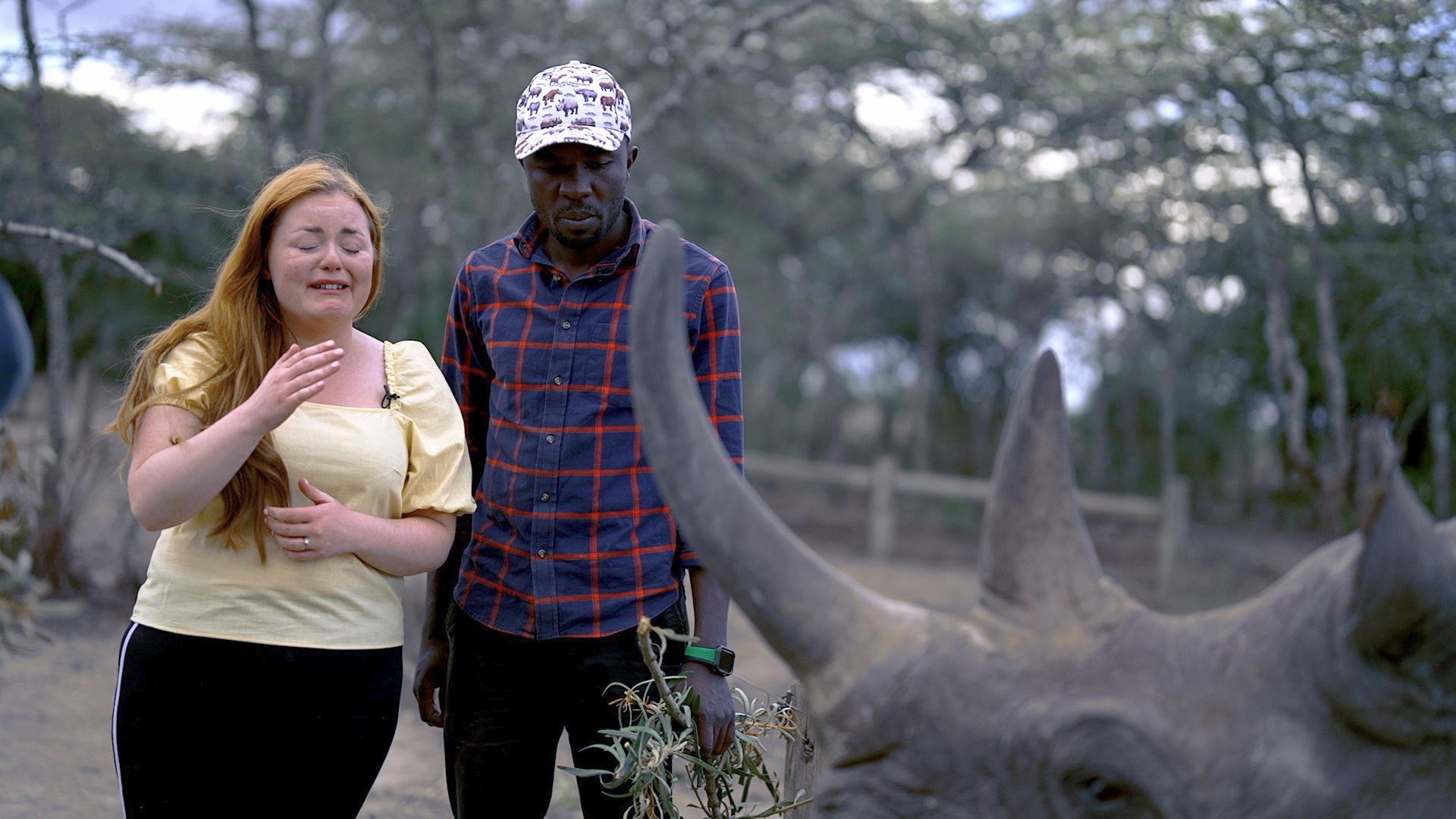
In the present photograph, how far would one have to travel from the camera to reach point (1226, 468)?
1791 centimetres

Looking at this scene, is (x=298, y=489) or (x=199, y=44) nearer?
(x=298, y=489)

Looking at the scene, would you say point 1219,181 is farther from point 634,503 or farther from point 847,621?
point 847,621

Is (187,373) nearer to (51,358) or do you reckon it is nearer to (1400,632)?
(1400,632)

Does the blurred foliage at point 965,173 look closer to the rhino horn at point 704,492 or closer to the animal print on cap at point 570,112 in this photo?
the animal print on cap at point 570,112

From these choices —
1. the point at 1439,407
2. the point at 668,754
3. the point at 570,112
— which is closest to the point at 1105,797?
the point at 668,754

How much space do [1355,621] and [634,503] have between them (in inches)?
60.0

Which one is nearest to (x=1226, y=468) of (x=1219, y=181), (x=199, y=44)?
(x=1219, y=181)

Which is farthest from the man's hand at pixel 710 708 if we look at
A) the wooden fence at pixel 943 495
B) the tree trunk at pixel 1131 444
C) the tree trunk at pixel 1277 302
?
the tree trunk at pixel 1131 444

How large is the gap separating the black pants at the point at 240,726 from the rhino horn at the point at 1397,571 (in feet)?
5.96

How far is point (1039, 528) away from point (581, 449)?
3.93ft

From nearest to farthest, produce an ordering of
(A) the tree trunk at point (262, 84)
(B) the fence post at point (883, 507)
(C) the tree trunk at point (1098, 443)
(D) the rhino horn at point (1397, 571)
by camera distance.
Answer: (D) the rhino horn at point (1397, 571) → (A) the tree trunk at point (262, 84) → (B) the fence post at point (883, 507) → (C) the tree trunk at point (1098, 443)

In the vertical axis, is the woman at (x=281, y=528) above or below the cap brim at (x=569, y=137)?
below

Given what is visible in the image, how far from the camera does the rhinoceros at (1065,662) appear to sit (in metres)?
1.48

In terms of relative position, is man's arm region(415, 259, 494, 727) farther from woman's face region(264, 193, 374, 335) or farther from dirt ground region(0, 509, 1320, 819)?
dirt ground region(0, 509, 1320, 819)
